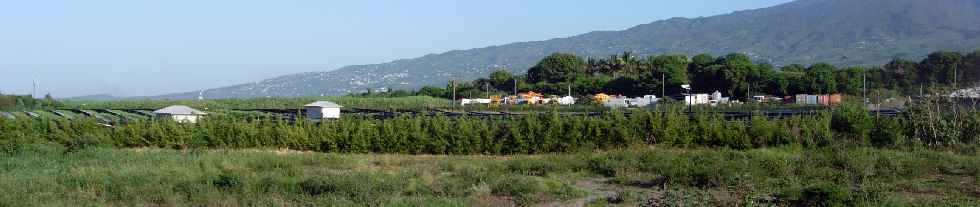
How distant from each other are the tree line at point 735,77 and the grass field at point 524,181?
41.2 meters

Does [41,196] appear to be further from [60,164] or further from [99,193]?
[60,164]

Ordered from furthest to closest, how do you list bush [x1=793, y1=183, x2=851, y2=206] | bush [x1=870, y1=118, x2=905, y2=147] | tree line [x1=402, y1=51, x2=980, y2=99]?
tree line [x1=402, y1=51, x2=980, y2=99]
bush [x1=870, y1=118, x2=905, y2=147]
bush [x1=793, y1=183, x2=851, y2=206]

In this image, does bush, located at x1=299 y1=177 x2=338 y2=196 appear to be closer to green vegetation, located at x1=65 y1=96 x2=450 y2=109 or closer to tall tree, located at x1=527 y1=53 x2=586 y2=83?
green vegetation, located at x1=65 y1=96 x2=450 y2=109

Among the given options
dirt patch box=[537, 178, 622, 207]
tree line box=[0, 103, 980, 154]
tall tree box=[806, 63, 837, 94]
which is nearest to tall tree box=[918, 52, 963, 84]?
tall tree box=[806, 63, 837, 94]

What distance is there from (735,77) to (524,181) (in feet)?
178

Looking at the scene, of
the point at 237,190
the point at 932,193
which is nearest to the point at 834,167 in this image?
the point at 932,193

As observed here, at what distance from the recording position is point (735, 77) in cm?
6325

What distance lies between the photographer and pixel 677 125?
862 inches

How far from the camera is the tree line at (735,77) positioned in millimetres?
60647

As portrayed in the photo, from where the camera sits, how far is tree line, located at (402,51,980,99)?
199 feet

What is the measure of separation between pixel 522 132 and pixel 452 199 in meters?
11.6

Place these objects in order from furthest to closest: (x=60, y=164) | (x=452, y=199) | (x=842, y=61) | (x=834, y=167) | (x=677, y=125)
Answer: (x=842, y=61), (x=677, y=125), (x=60, y=164), (x=834, y=167), (x=452, y=199)

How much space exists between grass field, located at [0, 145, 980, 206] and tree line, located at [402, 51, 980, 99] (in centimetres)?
4116

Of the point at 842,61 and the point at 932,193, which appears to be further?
the point at 842,61
